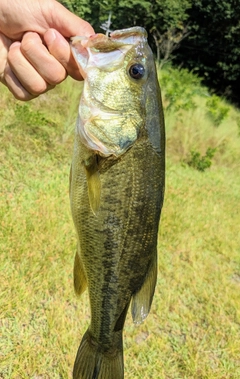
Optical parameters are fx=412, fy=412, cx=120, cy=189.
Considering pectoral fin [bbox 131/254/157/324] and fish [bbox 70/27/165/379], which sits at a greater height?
fish [bbox 70/27/165/379]

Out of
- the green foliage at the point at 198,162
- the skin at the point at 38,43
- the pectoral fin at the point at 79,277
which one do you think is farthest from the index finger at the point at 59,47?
the green foliage at the point at 198,162

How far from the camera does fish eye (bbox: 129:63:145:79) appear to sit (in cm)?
167

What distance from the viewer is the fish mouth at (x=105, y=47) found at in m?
1.59

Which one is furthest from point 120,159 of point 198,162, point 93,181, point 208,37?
point 208,37

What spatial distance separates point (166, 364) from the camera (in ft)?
10.7

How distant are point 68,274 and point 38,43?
2339mm

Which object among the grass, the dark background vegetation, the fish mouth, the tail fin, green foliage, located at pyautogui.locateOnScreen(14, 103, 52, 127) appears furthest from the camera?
the dark background vegetation

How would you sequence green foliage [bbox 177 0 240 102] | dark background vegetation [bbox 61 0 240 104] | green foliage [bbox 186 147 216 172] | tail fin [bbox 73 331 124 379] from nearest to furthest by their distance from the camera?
tail fin [bbox 73 331 124 379]
green foliage [bbox 186 147 216 172]
dark background vegetation [bbox 61 0 240 104]
green foliage [bbox 177 0 240 102]

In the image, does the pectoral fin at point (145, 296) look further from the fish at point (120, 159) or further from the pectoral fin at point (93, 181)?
the pectoral fin at point (93, 181)

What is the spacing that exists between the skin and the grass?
188cm

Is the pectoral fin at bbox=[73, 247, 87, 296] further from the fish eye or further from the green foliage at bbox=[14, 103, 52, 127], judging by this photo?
the green foliage at bbox=[14, 103, 52, 127]

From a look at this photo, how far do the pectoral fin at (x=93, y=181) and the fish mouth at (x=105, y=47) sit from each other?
364 millimetres

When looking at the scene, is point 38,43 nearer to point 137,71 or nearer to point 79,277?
point 137,71

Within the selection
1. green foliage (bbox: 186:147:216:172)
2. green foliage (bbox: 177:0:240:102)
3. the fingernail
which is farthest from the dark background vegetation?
the fingernail
